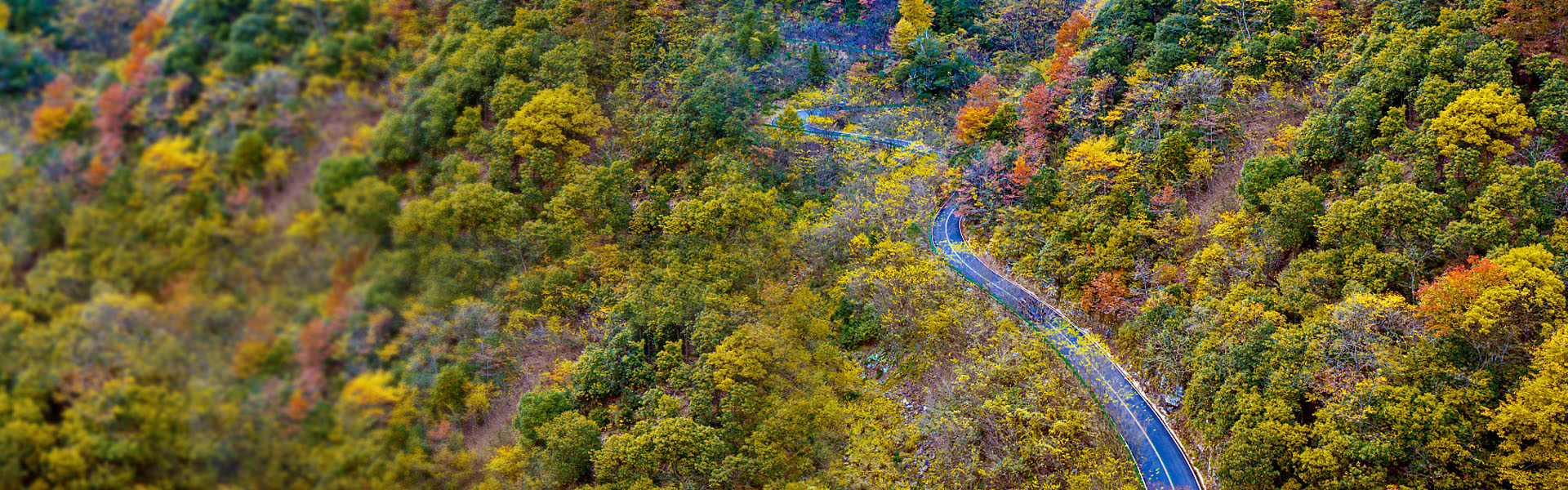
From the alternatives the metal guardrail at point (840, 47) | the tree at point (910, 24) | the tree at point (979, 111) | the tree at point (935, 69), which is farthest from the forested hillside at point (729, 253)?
the metal guardrail at point (840, 47)

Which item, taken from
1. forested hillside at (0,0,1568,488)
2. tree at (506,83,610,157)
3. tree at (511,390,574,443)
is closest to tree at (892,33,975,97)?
forested hillside at (0,0,1568,488)

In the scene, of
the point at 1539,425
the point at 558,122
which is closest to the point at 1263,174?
the point at 1539,425

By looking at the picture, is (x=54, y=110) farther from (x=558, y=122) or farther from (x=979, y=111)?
(x=979, y=111)

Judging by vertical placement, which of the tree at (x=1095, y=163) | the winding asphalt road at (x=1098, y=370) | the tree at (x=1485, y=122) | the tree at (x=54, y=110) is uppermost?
the tree at (x=54, y=110)

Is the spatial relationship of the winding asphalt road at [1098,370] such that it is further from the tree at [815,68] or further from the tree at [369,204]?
the tree at [369,204]

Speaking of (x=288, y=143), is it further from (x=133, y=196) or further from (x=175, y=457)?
(x=175, y=457)

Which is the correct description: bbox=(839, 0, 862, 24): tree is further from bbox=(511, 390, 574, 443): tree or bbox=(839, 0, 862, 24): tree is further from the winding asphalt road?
bbox=(511, 390, 574, 443): tree
